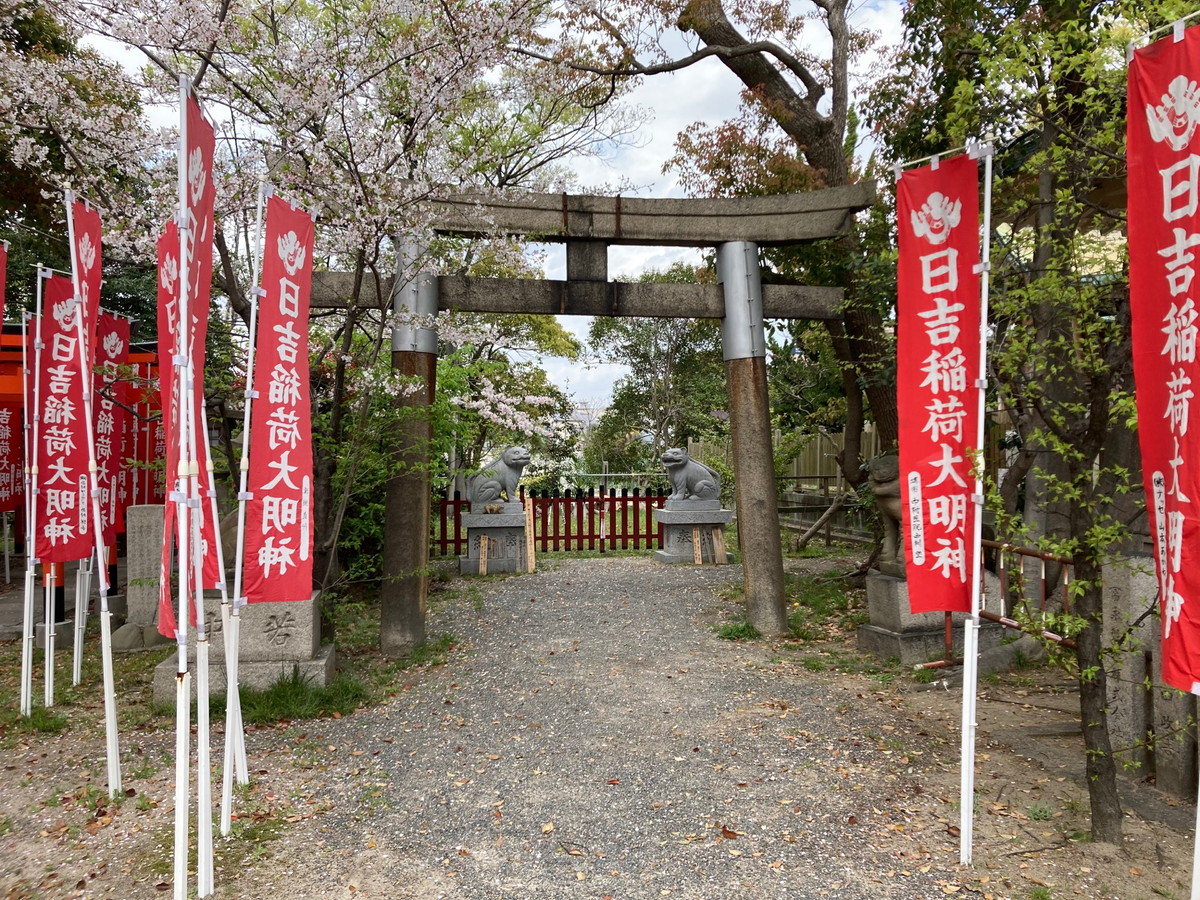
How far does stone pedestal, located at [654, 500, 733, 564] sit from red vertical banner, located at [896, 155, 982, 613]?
7.93 meters

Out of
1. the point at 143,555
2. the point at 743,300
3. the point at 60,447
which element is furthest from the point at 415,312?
the point at 143,555

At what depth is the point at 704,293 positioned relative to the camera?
7.66m

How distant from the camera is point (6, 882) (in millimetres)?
3404

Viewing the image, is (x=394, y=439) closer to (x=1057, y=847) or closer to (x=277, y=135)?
(x=277, y=135)

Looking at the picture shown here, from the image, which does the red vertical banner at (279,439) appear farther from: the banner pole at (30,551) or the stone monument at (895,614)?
the stone monument at (895,614)

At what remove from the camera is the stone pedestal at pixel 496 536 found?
11180mm

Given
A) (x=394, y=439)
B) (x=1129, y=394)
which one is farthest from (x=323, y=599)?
(x=1129, y=394)

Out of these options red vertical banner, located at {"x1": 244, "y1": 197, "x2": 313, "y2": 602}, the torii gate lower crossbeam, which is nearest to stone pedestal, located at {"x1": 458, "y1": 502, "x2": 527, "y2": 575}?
the torii gate lower crossbeam

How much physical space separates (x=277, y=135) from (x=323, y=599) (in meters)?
3.90

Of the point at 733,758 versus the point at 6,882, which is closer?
the point at 6,882

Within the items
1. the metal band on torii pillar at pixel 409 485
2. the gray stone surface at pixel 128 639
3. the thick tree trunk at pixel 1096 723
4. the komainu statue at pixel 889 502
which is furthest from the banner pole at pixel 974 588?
the gray stone surface at pixel 128 639

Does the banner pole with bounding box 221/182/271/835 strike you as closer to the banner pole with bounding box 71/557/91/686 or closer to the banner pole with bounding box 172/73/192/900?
the banner pole with bounding box 172/73/192/900

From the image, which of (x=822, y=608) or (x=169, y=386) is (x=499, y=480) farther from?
(x=169, y=386)

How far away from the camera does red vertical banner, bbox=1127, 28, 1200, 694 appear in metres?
2.52
